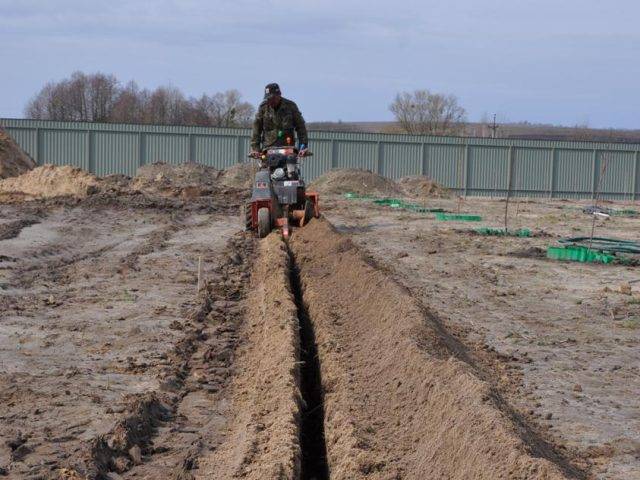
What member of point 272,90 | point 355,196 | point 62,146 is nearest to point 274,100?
point 272,90

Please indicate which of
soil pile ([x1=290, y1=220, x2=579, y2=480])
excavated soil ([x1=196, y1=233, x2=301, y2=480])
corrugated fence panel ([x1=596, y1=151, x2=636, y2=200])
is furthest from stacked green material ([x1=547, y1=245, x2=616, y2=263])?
corrugated fence panel ([x1=596, y1=151, x2=636, y2=200])

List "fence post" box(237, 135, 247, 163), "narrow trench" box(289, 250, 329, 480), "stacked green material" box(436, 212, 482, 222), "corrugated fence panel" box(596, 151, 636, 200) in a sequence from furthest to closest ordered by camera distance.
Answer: "corrugated fence panel" box(596, 151, 636, 200), "fence post" box(237, 135, 247, 163), "stacked green material" box(436, 212, 482, 222), "narrow trench" box(289, 250, 329, 480)

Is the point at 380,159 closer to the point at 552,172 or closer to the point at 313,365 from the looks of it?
the point at 552,172

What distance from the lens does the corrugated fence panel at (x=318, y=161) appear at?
41781 millimetres

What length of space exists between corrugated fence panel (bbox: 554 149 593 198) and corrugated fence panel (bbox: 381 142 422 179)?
722 cm

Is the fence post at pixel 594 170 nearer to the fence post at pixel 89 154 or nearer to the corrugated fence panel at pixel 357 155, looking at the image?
the corrugated fence panel at pixel 357 155

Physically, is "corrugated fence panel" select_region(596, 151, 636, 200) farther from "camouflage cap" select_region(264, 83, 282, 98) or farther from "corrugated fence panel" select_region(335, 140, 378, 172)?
"camouflage cap" select_region(264, 83, 282, 98)

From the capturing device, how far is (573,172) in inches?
1772

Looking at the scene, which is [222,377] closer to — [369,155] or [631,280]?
[631,280]

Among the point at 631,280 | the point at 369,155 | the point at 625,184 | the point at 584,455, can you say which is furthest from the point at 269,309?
the point at 625,184

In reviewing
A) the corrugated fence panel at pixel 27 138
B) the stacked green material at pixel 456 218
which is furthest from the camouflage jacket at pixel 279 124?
the corrugated fence panel at pixel 27 138

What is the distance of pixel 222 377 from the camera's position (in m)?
7.04

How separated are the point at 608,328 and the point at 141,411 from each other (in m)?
5.02

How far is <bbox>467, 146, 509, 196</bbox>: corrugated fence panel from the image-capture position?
4359 centimetres
